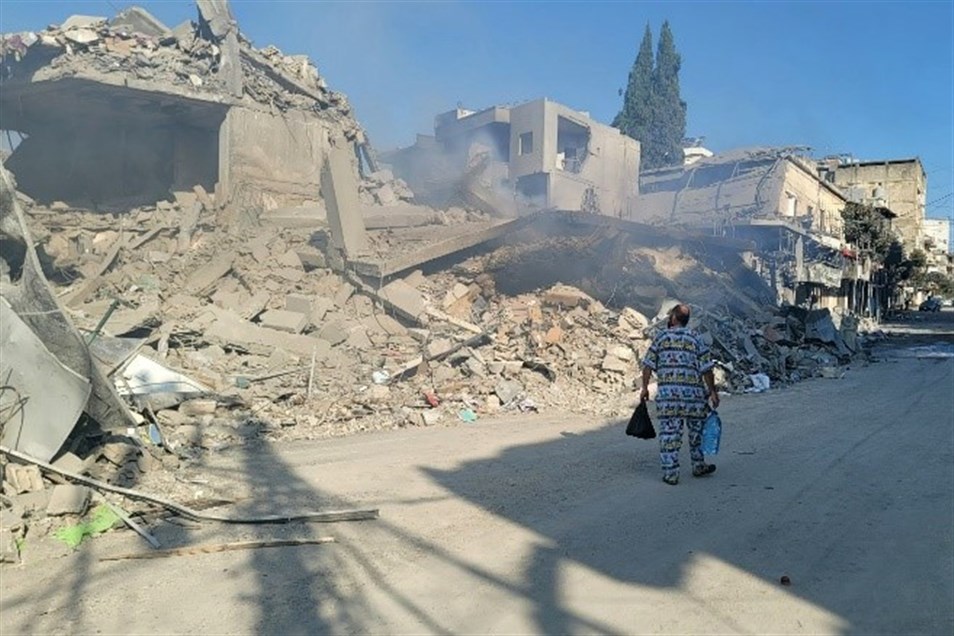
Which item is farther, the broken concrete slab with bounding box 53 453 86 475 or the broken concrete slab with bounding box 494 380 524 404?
the broken concrete slab with bounding box 494 380 524 404

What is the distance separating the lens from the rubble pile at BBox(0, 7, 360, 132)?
1434 centimetres

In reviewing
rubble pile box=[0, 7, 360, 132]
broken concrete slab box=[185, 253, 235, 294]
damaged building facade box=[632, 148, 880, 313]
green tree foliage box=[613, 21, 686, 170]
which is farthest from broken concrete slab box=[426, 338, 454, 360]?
green tree foliage box=[613, 21, 686, 170]

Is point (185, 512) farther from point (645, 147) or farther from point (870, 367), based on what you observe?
point (645, 147)

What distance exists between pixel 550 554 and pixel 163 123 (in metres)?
16.2

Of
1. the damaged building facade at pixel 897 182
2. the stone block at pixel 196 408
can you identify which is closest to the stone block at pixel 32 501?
the stone block at pixel 196 408

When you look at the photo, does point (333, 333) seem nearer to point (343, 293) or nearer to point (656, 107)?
point (343, 293)

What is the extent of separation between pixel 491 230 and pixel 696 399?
29.9ft

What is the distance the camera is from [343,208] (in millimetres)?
13859

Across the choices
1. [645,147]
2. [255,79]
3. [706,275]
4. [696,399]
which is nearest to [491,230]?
[706,275]

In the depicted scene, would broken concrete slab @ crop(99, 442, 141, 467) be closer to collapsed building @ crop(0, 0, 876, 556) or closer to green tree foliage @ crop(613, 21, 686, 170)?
collapsed building @ crop(0, 0, 876, 556)

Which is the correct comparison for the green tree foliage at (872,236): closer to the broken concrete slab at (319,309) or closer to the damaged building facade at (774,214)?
the damaged building facade at (774,214)

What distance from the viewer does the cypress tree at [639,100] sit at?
52.6 m

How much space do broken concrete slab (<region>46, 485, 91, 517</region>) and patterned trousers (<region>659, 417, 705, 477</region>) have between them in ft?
14.9

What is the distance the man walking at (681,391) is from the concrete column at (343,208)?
27.9 feet
